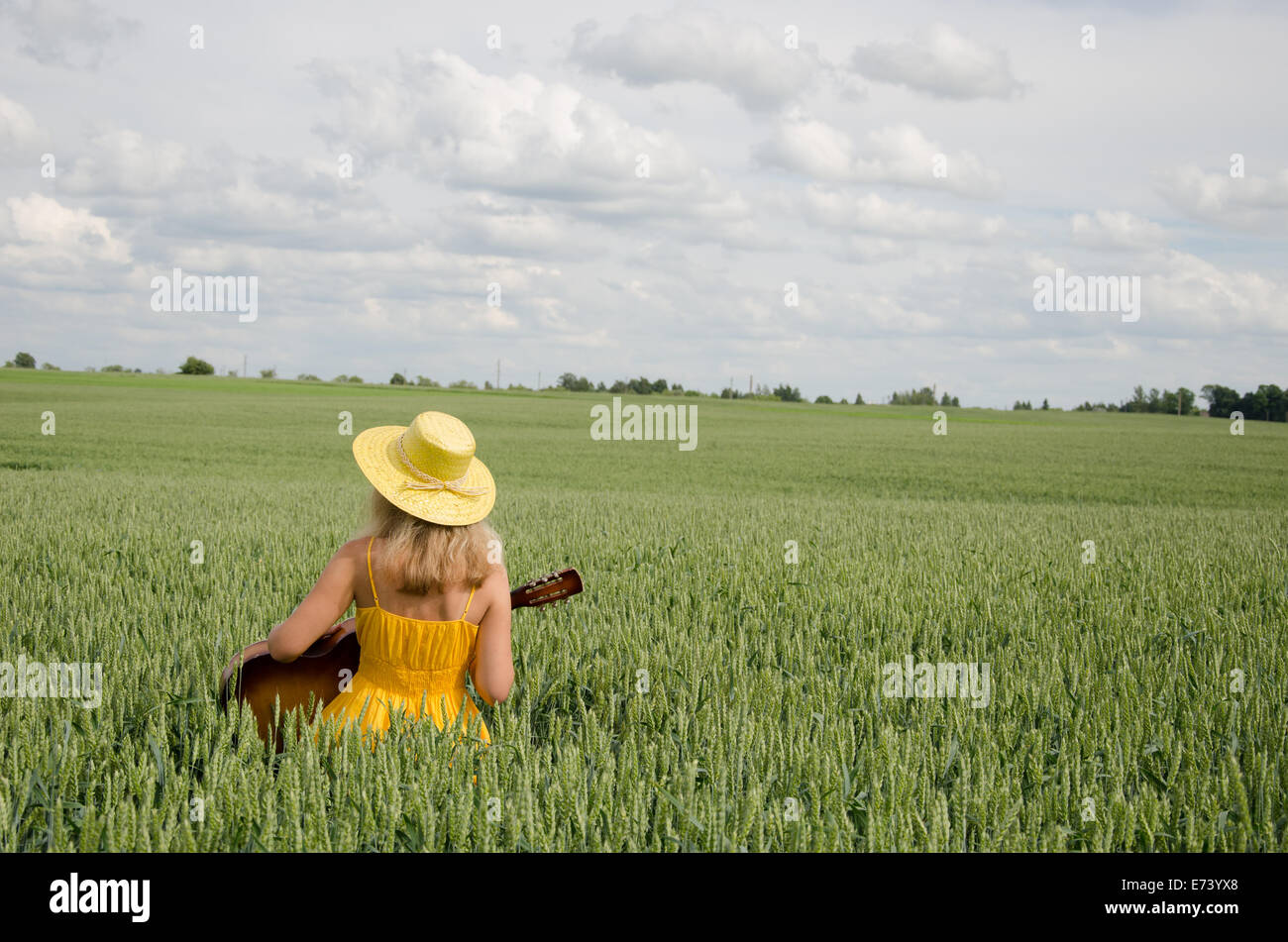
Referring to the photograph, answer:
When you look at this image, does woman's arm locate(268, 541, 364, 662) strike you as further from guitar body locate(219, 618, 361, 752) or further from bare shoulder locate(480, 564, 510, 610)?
bare shoulder locate(480, 564, 510, 610)

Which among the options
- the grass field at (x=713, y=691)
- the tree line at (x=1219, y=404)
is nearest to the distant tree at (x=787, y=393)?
the tree line at (x=1219, y=404)

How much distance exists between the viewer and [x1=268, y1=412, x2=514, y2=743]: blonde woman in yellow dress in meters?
3.28

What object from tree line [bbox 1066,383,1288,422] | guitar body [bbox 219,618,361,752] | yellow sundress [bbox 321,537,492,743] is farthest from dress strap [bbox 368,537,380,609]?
tree line [bbox 1066,383,1288,422]

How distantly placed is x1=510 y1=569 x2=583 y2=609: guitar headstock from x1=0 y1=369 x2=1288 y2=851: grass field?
0.40m

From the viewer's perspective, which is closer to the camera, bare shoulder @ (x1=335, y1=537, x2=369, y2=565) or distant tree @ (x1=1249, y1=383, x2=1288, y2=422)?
bare shoulder @ (x1=335, y1=537, x2=369, y2=565)

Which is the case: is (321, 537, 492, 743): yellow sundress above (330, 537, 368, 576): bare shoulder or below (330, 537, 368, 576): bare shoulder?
below

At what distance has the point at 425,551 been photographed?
10.8 feet

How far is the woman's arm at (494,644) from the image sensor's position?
3.41 metres

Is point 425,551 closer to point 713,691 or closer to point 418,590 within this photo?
point 418,590

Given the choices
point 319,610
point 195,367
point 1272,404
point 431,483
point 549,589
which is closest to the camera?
point 319,610

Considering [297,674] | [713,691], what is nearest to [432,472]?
[297,674]

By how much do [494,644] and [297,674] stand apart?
0.79 meters
